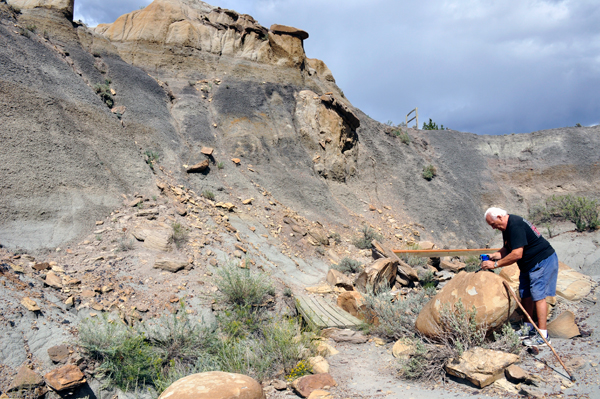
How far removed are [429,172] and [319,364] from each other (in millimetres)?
16528

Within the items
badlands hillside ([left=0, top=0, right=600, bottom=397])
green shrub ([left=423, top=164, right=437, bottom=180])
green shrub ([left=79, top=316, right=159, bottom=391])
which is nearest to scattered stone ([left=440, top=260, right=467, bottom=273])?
badlands hillside ([left=0, top=0, right=600, bottom=397])

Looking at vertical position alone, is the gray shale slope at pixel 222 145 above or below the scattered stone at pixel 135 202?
above

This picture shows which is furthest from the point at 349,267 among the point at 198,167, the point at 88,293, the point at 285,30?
the point at 285,30

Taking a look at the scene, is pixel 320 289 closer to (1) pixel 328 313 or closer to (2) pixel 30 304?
(1) pixel 328 313

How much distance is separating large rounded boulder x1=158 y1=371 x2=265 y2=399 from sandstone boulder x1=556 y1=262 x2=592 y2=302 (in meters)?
4.54

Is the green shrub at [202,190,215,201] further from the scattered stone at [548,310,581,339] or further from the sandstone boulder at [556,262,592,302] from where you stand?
the scattered stone at [548,310,581,339]

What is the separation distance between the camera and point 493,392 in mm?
3277

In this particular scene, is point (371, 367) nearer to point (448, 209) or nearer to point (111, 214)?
point (111, 214)

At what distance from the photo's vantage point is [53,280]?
5105mm

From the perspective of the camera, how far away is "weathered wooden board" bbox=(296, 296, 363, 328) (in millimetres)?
5773

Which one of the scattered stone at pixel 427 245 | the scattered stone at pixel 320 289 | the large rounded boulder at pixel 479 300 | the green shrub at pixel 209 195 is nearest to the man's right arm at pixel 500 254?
the large rounded boulder at pixel 479 300

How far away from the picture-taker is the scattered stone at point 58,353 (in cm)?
382

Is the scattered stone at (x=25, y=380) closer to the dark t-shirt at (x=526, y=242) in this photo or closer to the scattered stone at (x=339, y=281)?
the dark t-shirt at (x=526, y=242)

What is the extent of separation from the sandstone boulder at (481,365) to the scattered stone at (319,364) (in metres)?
1.44
